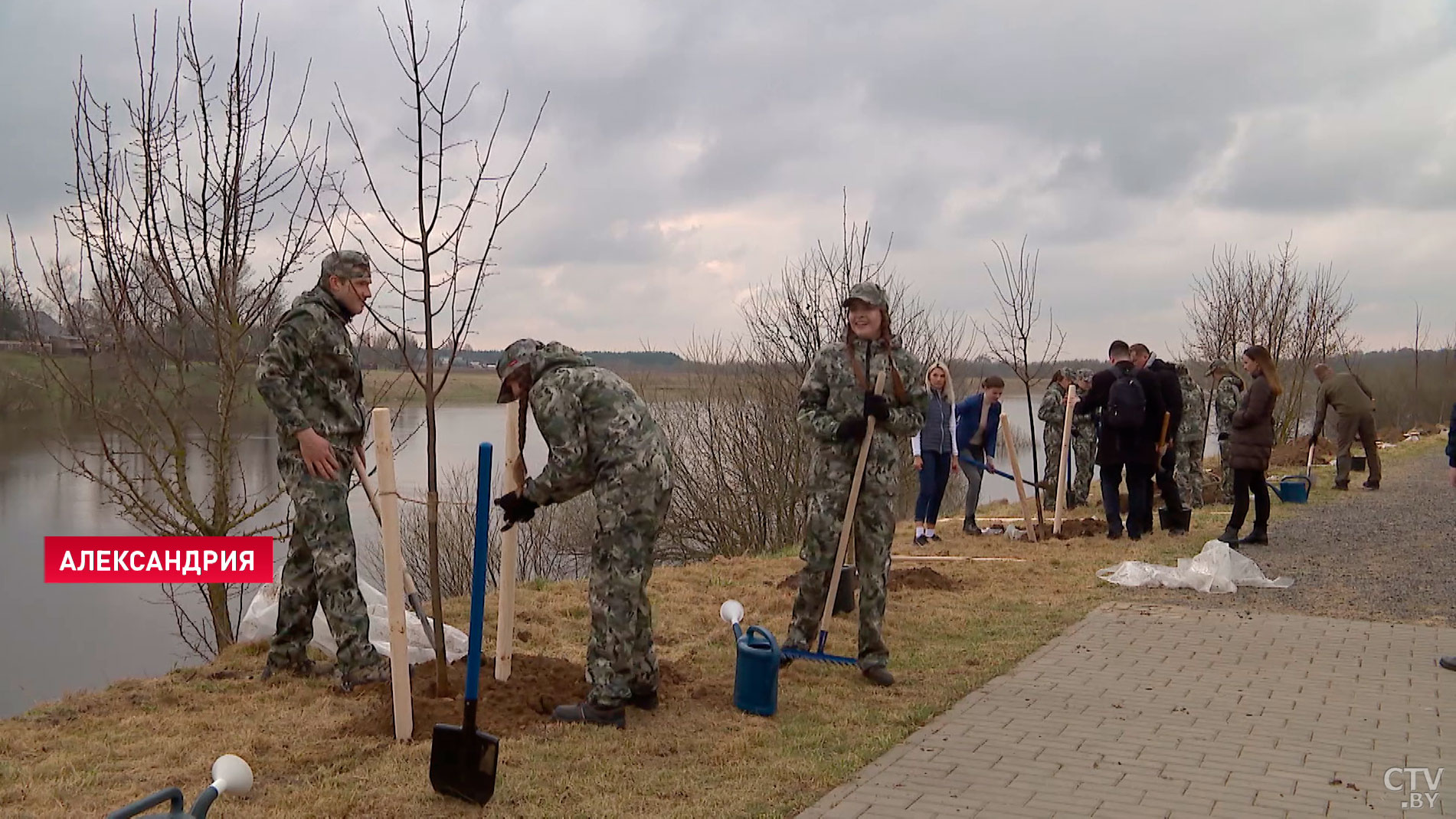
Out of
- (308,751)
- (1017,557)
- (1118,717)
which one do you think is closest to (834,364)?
(1118,717)

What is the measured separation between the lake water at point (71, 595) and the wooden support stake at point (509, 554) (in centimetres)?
332

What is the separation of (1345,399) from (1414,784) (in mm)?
14504

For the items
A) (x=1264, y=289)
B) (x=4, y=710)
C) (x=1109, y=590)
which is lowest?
(x=4, y=710)

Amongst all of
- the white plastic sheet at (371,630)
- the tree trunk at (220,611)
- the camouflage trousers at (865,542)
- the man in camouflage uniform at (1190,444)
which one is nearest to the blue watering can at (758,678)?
the camouflage trousers at (865,542)

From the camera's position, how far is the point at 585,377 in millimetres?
5422

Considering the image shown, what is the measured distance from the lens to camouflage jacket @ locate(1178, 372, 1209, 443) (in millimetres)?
15352

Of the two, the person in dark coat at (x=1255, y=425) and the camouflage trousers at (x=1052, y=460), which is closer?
the person in dark coat at (x=1255, y=425)

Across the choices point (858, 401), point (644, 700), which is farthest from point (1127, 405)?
point (644, 700)

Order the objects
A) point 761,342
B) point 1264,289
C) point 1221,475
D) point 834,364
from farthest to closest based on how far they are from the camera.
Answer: point 1264,289, point 761,342, point 1221,475, point 834,364

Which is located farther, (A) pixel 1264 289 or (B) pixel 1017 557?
(A) pixel 1264 289

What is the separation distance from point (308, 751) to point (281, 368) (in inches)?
77.2

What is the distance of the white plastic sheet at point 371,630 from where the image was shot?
21.9 feet

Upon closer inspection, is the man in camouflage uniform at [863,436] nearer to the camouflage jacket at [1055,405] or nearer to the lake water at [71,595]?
the lake water at [71,595]

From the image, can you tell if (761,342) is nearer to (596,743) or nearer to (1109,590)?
(1109,590)
